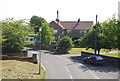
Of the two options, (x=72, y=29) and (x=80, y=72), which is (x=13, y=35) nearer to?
(x=80, y=72)

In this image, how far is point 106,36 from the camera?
30469 mm

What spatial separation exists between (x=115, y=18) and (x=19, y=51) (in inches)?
649

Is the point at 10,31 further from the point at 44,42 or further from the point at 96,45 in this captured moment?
the point at 44,42

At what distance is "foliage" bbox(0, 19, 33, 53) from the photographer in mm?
27562

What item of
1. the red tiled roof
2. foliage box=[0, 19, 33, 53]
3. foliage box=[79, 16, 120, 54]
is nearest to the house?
the red tiled roof

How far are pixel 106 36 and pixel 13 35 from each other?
620 inches

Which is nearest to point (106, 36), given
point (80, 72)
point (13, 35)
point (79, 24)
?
point (80, 72)

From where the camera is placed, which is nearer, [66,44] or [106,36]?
[106,36]

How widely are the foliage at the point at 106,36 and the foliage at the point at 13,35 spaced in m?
13.3

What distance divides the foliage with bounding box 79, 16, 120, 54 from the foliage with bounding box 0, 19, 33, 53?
524 inches

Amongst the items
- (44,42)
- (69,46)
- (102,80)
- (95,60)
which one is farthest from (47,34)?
(102,80)

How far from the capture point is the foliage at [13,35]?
2756 cm

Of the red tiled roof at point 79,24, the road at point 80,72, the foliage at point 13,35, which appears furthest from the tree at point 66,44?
the red tiled roof at point 79,24

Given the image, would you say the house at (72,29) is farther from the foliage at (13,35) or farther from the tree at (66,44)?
the foliage at (13,35)
